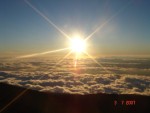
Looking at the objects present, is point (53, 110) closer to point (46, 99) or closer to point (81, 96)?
point (46, 99)

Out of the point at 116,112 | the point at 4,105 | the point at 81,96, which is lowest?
the point at 4,105

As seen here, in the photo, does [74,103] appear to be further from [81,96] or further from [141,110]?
[141,110]

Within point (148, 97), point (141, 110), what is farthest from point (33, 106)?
point (148, 97)

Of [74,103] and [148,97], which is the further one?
[148,97]

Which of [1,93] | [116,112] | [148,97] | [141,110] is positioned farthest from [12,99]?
[148,97]

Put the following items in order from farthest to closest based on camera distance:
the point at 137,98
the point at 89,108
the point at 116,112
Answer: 1. the point at 137,98
2. the point at 89,108
3. the point at 116,112

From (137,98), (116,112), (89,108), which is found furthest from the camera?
(137,98)

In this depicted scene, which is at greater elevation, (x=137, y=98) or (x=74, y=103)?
(x=137, y=98)
